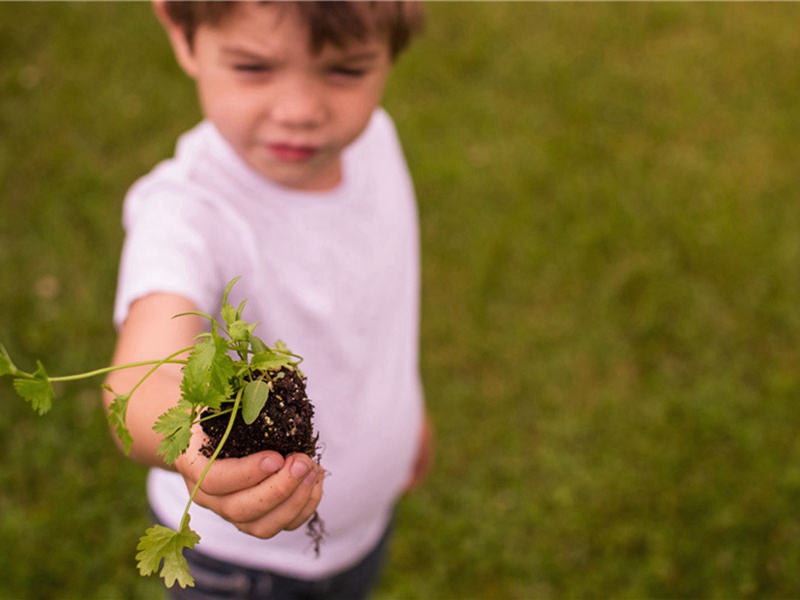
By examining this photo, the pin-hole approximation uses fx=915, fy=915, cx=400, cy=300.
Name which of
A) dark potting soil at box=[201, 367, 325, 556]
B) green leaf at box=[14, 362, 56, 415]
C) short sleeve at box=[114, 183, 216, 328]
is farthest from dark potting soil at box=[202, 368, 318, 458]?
short sleeve at box=[114, 183, 216, 328]

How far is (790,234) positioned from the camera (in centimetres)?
400

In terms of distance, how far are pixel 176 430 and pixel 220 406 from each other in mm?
49

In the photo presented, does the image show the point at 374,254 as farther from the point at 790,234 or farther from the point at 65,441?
the point at 790,234

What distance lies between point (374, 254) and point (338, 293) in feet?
0.46

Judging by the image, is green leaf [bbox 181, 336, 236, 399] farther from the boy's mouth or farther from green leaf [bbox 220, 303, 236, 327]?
the boy's mouth

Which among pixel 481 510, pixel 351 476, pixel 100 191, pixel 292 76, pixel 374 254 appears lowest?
pixel 481 510

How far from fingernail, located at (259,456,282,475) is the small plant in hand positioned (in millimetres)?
22

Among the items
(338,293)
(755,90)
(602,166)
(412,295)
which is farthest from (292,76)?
(755,90)

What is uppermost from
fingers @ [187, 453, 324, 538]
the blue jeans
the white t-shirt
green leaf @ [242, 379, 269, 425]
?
green leaf @ [242, 379, 269, 425]

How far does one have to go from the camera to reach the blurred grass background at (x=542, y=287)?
2945 millimetres

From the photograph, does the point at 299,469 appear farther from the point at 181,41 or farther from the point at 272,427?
the point at 181,41

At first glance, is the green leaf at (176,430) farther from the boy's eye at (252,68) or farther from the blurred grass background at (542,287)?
the blurred grass background at (542,287)

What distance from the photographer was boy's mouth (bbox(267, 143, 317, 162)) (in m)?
1.49

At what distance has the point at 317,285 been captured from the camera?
1.62 metres
